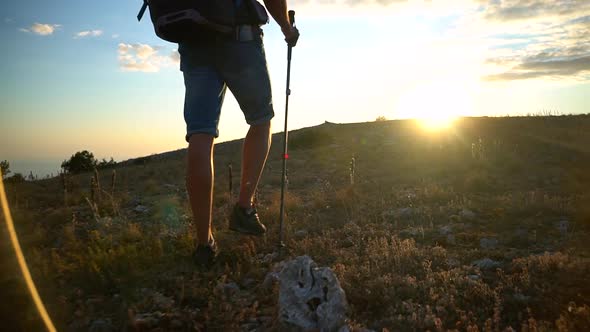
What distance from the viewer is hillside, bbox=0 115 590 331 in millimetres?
2572

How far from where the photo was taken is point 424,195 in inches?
241

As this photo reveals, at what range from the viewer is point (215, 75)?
3.33 meters

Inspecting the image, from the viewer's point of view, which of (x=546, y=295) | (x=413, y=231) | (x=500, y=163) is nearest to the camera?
(x=546, y=295)

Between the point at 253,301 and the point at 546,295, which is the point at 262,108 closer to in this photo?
the point at 253,301

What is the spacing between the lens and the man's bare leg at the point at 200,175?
321 centimetres

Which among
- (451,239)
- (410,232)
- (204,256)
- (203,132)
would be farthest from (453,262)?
(203,132)

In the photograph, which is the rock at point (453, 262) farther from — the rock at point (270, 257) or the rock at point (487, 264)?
the rock at point (270, 257)

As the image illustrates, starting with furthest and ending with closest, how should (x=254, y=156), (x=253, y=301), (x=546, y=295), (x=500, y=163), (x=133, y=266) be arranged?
(x=500, y=163), (x=254, y=156), (x=133, y=266), (x=253, y=301), (x=546, y=295)

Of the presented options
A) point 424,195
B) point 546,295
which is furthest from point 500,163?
point 546,295

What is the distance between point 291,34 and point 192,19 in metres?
1.15

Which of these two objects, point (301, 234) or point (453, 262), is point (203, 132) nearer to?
point (301, 234)

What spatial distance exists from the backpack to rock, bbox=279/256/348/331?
1692 mm

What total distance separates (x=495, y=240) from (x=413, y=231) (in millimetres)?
763

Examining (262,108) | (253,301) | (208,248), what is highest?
(262,108)
